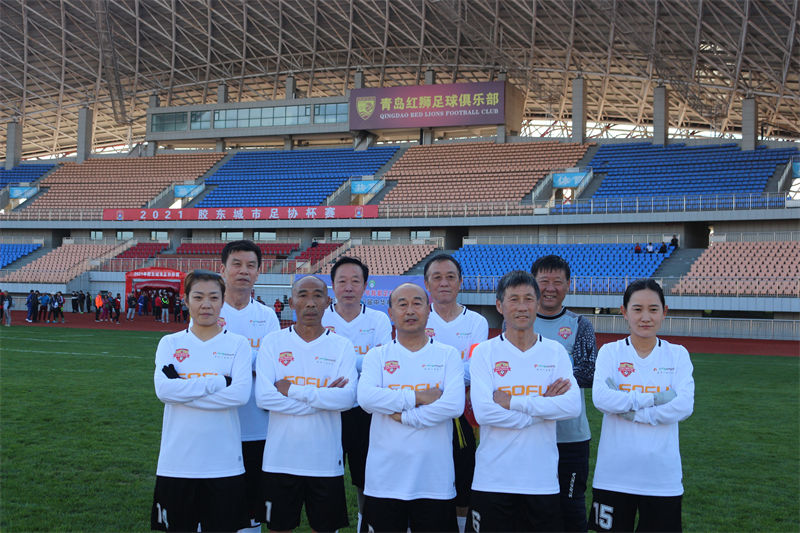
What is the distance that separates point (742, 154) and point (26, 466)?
38.3m

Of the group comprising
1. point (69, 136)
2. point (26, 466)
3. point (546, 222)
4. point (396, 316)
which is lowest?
point (26, 466)

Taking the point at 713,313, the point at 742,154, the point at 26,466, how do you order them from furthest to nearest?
the point at 742,154 → the point at 713,313 → the point at 26,466

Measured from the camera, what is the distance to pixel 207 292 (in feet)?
14.8

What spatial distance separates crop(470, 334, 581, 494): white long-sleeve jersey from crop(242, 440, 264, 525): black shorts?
1.72 meters

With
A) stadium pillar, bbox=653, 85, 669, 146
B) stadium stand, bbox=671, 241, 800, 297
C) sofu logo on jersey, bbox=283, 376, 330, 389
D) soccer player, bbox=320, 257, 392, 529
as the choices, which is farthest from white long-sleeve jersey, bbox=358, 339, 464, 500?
stadium pillar, bbox=653, 85, 669, 146

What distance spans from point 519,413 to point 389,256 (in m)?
31.1

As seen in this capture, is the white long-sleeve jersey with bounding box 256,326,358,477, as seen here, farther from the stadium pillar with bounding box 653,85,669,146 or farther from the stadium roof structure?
the stadium pillar with bounding box 653,85,669,146

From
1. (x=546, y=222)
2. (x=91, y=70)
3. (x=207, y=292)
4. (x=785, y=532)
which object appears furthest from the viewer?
(x=91, y=70)

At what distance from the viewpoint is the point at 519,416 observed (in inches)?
157

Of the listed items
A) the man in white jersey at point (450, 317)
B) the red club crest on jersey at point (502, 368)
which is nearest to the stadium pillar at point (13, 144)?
the man in white jersey at point (450, 317)

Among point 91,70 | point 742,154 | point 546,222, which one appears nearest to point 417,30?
point 546,222

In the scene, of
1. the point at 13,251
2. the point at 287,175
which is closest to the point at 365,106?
the point at 287,175

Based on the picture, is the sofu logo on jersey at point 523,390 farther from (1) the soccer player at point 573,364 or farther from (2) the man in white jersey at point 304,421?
(2) the man in white jersey at point 304,421

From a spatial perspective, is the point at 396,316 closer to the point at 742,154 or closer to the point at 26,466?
the point at 26,466
